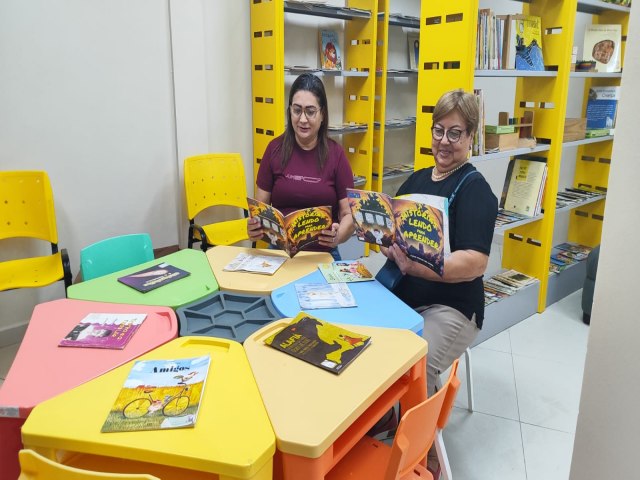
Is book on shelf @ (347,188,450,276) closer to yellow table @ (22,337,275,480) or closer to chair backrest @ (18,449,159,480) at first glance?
yellow table @ (22,337,275,480)

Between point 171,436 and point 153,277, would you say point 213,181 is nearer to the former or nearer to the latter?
point 153,277

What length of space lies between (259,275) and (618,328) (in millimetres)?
1402

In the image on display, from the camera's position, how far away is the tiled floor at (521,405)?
2117 mm

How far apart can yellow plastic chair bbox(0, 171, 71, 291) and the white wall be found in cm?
254

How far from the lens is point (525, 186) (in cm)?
338

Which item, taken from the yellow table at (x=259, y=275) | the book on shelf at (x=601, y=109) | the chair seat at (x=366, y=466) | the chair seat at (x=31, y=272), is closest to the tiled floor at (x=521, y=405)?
the chair seat at (x=31, y=272)

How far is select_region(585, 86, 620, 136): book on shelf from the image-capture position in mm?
3773

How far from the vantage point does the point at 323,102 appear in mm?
2506

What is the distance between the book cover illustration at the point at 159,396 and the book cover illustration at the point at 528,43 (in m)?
→ 2.64

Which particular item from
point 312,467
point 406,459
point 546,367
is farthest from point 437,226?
point 546,367

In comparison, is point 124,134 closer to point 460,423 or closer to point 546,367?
point 460,423

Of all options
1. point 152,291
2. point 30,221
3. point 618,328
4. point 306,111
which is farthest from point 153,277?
point 618,328

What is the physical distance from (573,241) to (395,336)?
10.8 ft

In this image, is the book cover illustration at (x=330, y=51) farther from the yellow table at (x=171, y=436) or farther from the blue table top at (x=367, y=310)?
the yellow table at (x=171, y=436)
